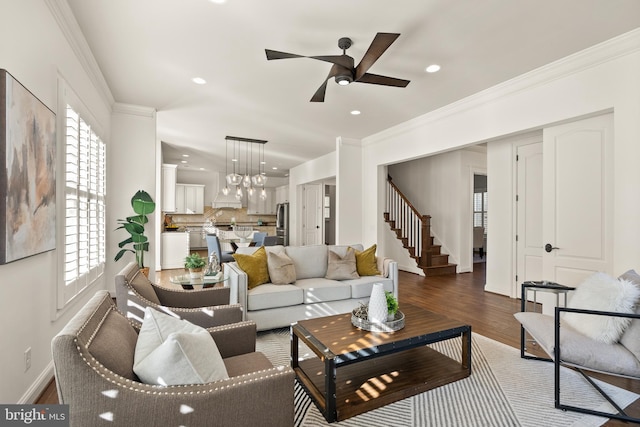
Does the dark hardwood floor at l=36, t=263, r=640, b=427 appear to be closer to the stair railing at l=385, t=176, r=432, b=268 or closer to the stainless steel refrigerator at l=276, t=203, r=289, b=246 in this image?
the stair railing at l=385, t=176, r=432, b=268

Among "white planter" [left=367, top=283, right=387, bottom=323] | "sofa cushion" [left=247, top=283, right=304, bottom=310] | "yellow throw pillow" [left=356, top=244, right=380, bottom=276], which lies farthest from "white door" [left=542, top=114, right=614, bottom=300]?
"sofa cushion" [left=247, top=283, right=304, bottom=310]

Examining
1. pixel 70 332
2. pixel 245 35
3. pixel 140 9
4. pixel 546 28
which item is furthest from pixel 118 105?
pixel 546 28

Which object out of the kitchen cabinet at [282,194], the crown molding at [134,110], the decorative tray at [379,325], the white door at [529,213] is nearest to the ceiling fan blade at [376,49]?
the decorative tray at [379,325]

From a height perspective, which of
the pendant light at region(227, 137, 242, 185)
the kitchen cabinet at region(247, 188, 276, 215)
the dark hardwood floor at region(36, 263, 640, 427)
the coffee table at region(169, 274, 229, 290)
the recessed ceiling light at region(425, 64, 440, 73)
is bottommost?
the dark hardwood floor at region(36, 263, 640, 427)

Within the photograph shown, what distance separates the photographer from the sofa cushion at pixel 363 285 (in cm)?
372

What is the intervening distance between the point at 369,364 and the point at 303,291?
4.06ft

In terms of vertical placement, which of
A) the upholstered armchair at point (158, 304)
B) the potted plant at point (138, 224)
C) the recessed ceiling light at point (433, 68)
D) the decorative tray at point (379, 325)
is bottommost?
the decorative tray at point (379, 325)

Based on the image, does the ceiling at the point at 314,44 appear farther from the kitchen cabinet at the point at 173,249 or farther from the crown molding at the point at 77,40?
the kitchen cabinet at the point at 173,249

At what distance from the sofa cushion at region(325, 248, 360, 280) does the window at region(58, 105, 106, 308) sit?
2.70 meters

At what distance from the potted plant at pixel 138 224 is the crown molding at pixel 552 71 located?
4521 millimetres

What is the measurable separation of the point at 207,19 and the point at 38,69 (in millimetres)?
1294

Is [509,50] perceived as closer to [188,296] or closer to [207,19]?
[207,19]

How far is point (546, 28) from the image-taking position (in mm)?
2709

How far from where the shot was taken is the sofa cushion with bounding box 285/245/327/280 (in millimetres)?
3920
